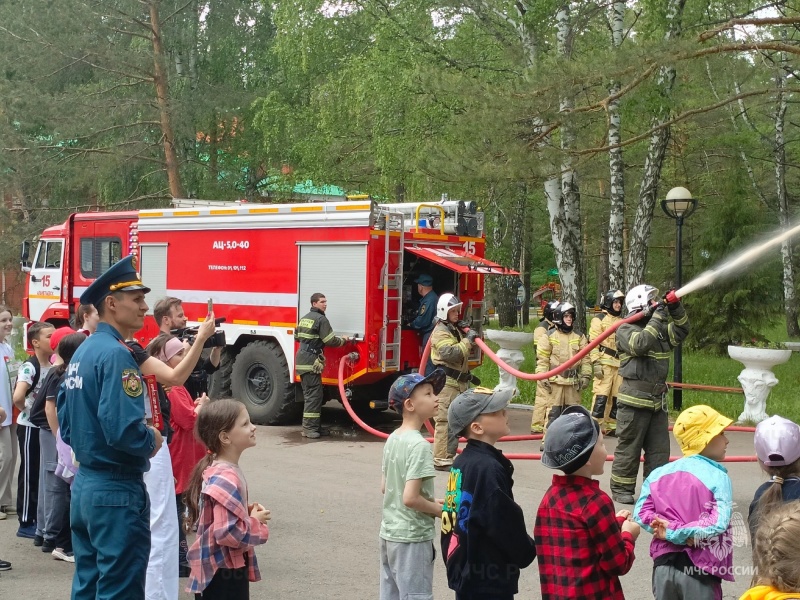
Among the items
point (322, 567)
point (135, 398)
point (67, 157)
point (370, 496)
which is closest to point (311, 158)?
point (67, 157)

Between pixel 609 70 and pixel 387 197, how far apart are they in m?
10.8

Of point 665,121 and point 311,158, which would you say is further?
point 311,158

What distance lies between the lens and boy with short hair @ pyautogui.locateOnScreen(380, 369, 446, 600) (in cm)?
404

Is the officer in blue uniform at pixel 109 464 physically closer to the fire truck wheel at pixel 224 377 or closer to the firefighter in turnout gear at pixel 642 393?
the firefighter in turnout gear at pixel 642 393

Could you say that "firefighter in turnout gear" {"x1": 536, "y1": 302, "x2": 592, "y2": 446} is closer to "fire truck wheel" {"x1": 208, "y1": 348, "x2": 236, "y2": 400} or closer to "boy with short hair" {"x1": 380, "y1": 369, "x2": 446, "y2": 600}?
"fire truck wheel" {"x1": 208, "y1": 348, "x2": 236, "y2": 400}

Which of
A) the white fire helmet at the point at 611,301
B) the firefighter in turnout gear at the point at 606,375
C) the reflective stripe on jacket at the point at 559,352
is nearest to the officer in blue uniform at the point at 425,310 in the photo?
the reflective stripe on jacket at the point at 559,352

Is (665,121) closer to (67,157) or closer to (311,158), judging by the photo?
(311,158)

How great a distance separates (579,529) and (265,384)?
9.13m

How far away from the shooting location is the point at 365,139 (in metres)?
21.8

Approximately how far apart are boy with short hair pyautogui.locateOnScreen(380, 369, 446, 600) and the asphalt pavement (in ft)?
4.83

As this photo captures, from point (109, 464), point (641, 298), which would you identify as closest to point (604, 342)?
point (641, 298)

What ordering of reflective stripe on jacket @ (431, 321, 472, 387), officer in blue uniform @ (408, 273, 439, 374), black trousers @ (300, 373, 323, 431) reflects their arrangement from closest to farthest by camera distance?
reflective stripe on jacket @ (431, 321, 472, 387) → black trousers @ (300, 373, 323, 431) → officer in blue uniform @ (408, 273, 439, 374)

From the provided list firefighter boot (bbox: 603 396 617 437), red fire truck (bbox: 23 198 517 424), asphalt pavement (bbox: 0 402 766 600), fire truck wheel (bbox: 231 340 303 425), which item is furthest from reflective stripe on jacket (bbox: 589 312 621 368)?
fire truck wheel (bbox: 231 340 303 425)

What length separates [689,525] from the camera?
3584mm
